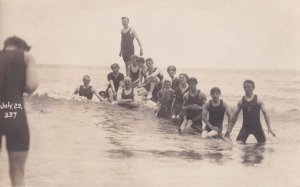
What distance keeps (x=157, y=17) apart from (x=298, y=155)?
3.57 feet

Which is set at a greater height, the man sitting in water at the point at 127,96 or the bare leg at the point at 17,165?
the man sitting in water at the point at 127,96

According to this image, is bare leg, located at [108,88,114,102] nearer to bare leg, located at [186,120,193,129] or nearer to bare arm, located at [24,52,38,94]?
bare leg, located at [186,120,193,129]

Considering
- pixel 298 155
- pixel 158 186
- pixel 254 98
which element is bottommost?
pixel 158 186

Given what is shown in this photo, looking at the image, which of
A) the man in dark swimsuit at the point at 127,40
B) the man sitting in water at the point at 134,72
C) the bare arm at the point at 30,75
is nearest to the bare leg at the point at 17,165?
the bare arm at the point at 30,75

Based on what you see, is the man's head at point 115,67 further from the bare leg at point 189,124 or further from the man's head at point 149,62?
the bare leg at point 189,124

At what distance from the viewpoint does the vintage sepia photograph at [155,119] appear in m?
2.44

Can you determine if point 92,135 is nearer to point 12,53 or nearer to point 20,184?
point 20,184

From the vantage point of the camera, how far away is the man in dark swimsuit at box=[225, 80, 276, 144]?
2.70 meters

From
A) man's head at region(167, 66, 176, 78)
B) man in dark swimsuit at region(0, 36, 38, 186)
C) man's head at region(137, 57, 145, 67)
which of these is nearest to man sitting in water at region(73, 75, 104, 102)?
man's head at region(137, 57, 145, 67)

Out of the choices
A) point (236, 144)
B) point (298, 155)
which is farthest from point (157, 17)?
point (298, 155)

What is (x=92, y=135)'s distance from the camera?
8.49 feet

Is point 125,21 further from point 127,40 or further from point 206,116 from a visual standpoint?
point 206,116

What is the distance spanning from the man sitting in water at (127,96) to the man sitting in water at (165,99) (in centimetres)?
18

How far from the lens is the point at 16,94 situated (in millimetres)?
1995
